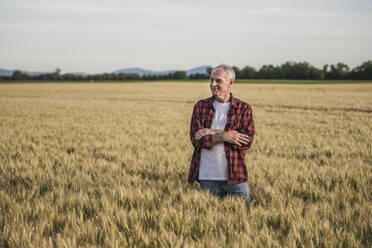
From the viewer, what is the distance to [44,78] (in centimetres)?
11062

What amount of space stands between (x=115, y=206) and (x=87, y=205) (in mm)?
317

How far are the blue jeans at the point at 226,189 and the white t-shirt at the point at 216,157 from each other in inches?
3.9

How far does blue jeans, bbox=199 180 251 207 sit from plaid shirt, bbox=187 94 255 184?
0.32 feet

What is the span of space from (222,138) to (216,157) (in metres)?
0.33

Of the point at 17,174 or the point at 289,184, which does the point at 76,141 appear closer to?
the point at 17,174

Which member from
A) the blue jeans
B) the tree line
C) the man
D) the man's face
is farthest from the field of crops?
the tree line

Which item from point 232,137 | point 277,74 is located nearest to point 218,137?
point 232,137

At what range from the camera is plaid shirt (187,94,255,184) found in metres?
3.23

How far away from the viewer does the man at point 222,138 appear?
316 centimetres

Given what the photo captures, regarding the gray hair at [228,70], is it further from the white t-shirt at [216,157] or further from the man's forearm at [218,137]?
the man's forearm at [218,137]

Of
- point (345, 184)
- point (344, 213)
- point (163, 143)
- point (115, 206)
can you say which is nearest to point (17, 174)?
point (115, 206)

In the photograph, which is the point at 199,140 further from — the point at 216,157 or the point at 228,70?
the point at 228,70

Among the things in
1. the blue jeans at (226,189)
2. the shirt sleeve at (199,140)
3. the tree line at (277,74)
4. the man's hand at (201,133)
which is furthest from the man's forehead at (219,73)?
the tree line at (277,74)

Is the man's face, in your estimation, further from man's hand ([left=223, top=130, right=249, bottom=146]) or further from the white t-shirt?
man's hand ([left=223, top=130, right=249, bottom=146])
